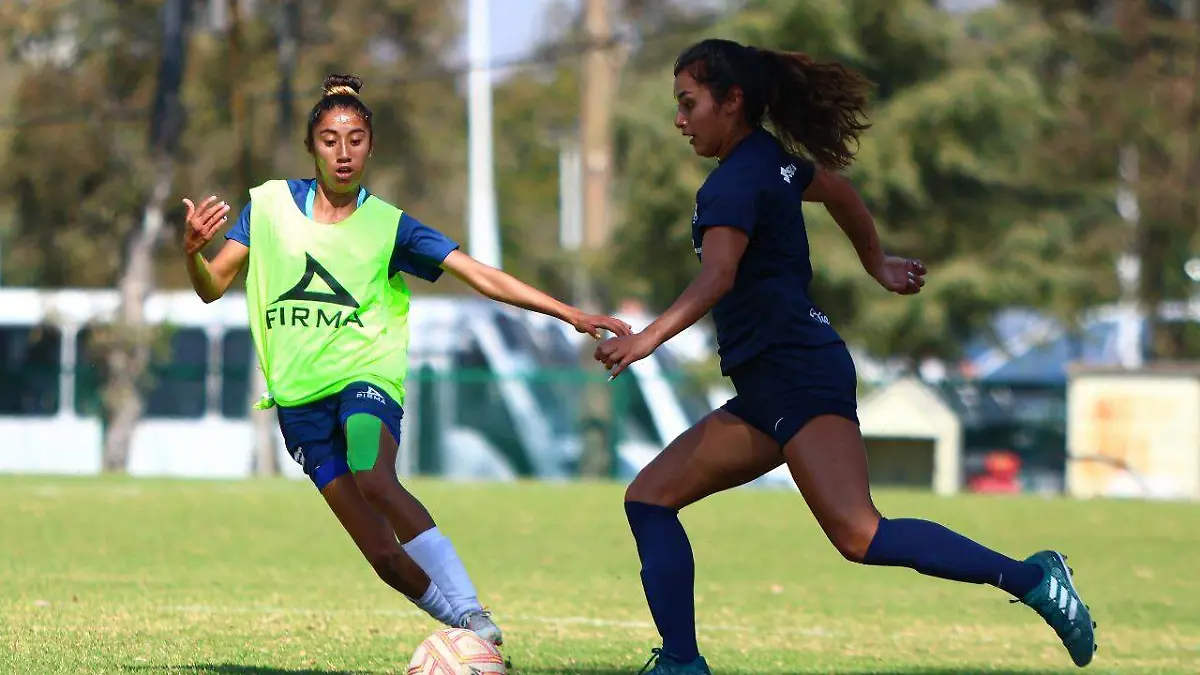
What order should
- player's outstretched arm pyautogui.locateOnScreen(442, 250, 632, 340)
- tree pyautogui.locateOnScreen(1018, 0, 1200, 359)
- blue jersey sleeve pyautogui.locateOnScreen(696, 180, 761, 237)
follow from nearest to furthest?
blue jersey sleeve pyautogui.locateOnScreen(696, 180, 761, 237) → player's outstretched arm pyautogui.locateOnScreen(442, 250, 632, 340) → tree pyautogui.locateOnScreen(1018, 0, 1200, 359)

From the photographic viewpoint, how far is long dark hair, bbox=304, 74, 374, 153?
7352mm

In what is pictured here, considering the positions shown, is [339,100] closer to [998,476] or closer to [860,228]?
[860,228]

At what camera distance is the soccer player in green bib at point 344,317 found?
23.7ft

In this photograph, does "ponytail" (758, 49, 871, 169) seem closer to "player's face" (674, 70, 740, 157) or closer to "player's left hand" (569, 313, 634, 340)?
"player's face" (674, 70, 740, 157)

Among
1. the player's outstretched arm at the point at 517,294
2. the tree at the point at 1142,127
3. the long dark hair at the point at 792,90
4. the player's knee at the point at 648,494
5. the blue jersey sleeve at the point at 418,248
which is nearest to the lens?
the long dark hair at the point at 792,90

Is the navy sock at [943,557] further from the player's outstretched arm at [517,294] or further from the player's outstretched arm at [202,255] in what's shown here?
the player's outstretched arm at [202,255]

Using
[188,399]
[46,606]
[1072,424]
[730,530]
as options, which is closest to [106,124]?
[188,399]

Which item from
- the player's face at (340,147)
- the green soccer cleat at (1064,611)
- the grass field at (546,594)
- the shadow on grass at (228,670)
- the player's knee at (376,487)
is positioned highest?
the player's face at (340,147)

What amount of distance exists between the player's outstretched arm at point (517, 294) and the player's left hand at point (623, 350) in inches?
16.9

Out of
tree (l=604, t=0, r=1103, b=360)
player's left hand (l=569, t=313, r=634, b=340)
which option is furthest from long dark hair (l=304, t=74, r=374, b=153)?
tree (l=604, t=0, r=1103, b=360)

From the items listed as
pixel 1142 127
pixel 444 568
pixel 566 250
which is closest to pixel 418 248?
pixel 444 568

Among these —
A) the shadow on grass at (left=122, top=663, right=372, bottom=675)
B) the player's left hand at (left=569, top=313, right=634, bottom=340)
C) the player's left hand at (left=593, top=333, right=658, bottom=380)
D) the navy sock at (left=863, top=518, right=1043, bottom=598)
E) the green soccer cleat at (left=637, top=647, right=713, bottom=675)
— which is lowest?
the shadow on grass at (left=122, top=663, right=372, bottom=675)

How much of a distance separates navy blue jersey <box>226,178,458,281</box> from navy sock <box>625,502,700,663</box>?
48.7 inches

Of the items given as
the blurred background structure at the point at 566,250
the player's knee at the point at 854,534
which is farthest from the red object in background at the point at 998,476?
the player's knee at the point at 854,534
